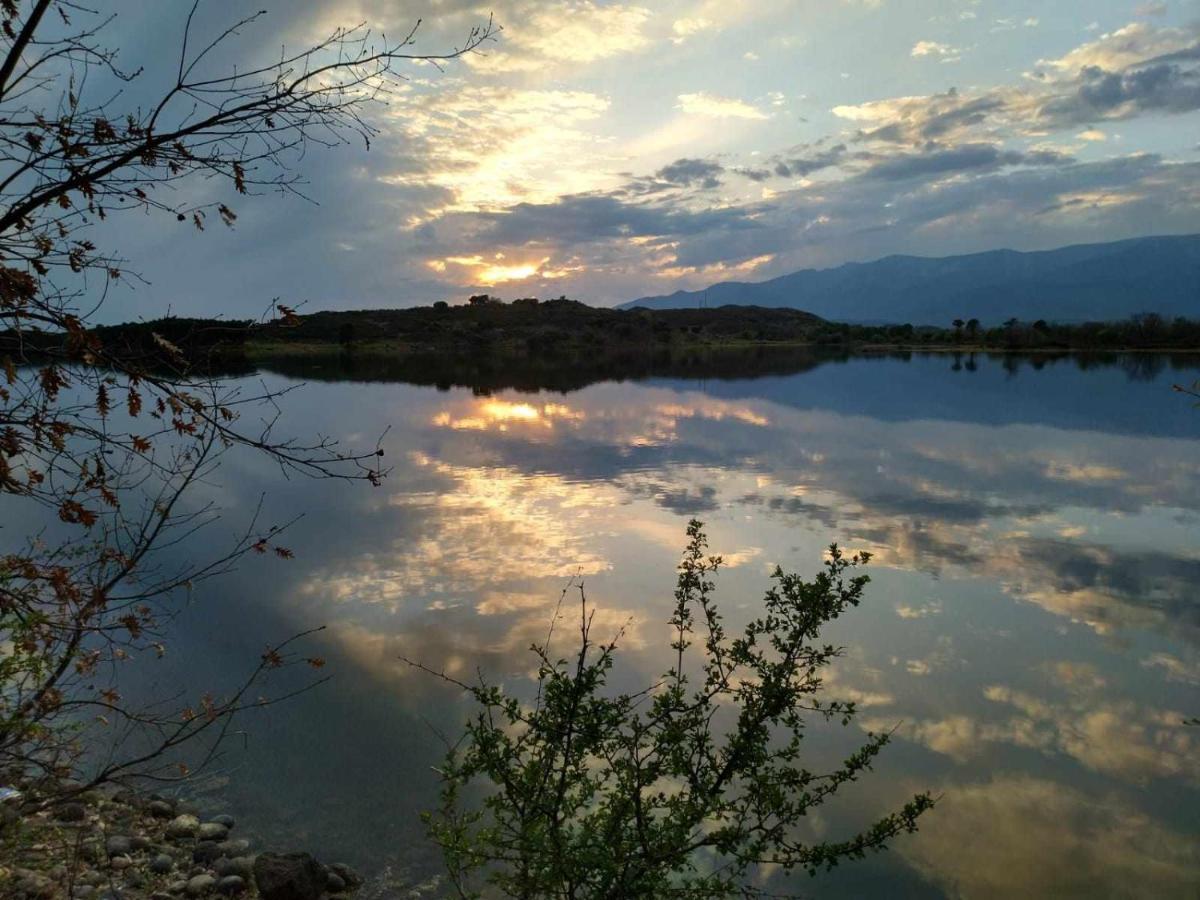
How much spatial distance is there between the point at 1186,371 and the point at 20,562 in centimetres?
9554

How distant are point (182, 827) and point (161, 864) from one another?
28.7 inches

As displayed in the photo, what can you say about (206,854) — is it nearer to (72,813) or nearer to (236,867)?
(236,867)

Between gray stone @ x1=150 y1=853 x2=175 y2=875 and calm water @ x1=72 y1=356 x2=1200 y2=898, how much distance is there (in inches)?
41.2

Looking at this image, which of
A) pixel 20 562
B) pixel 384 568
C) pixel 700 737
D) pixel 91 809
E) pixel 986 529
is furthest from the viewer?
pixel 986 529

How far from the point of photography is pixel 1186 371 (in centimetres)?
7400

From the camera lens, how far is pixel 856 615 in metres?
14.3

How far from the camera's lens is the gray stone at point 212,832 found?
835 centimetres

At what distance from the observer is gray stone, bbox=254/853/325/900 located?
23.6 ft

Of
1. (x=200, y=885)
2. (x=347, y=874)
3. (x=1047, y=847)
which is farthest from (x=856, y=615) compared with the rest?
(x=200, y=885)

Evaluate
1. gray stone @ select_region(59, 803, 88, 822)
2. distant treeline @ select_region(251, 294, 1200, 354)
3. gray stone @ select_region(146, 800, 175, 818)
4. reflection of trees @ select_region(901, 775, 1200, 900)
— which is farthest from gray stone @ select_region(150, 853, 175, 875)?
distant treeline @ select_region(251, 294, 1200, 354)

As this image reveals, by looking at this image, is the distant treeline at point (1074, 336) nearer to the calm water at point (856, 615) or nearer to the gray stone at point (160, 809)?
the calm water at point (856, 615)

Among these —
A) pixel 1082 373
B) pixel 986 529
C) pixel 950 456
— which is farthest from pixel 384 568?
pixel 1082 373

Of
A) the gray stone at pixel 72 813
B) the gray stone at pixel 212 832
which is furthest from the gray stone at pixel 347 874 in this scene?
the gray stone at pixel 72 813

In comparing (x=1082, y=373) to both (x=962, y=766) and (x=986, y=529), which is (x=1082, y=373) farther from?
(x=962, y=766)
